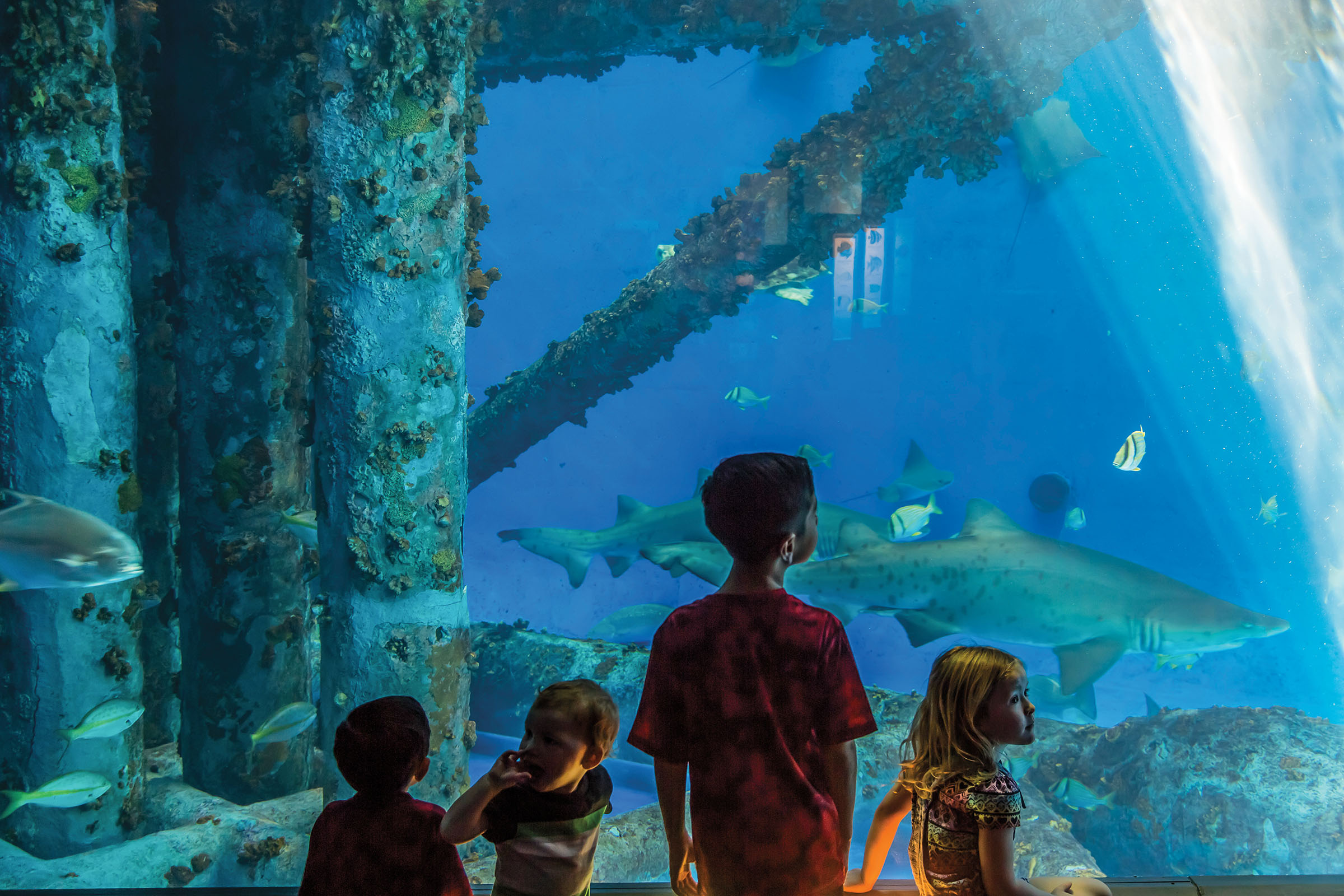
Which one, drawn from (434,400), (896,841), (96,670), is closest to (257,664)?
(96,670)

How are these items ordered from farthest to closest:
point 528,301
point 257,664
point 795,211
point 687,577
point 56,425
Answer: point 528,301, point 687,577, point 795,211, point 257,664, point 56,425

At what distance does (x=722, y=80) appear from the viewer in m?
24.1

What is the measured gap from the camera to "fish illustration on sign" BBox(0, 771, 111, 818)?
3049mm

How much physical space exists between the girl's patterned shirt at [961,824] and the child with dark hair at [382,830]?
95cm

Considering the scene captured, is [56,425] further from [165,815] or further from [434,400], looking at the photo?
[165,815]

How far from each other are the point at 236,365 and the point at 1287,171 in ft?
43.6

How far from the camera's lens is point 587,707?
4.36 ft

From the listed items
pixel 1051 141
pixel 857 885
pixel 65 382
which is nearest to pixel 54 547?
pixel 65 382

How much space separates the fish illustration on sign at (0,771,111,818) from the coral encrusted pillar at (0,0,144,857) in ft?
0.45

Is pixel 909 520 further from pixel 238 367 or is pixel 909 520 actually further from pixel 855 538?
pixel 238 367

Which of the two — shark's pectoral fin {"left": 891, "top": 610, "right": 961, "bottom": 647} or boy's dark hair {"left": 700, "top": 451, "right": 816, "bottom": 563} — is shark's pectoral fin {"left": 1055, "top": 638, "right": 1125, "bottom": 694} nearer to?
shark's pectoral fin {"left": 891, "top": 610, "right": 961, "bottom": 647}

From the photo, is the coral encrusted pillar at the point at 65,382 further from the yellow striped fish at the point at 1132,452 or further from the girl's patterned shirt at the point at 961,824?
the yellow striped fish at the point at 1132,452

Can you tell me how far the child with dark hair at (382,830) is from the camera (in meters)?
1.36

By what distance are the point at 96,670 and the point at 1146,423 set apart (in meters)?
25.8
